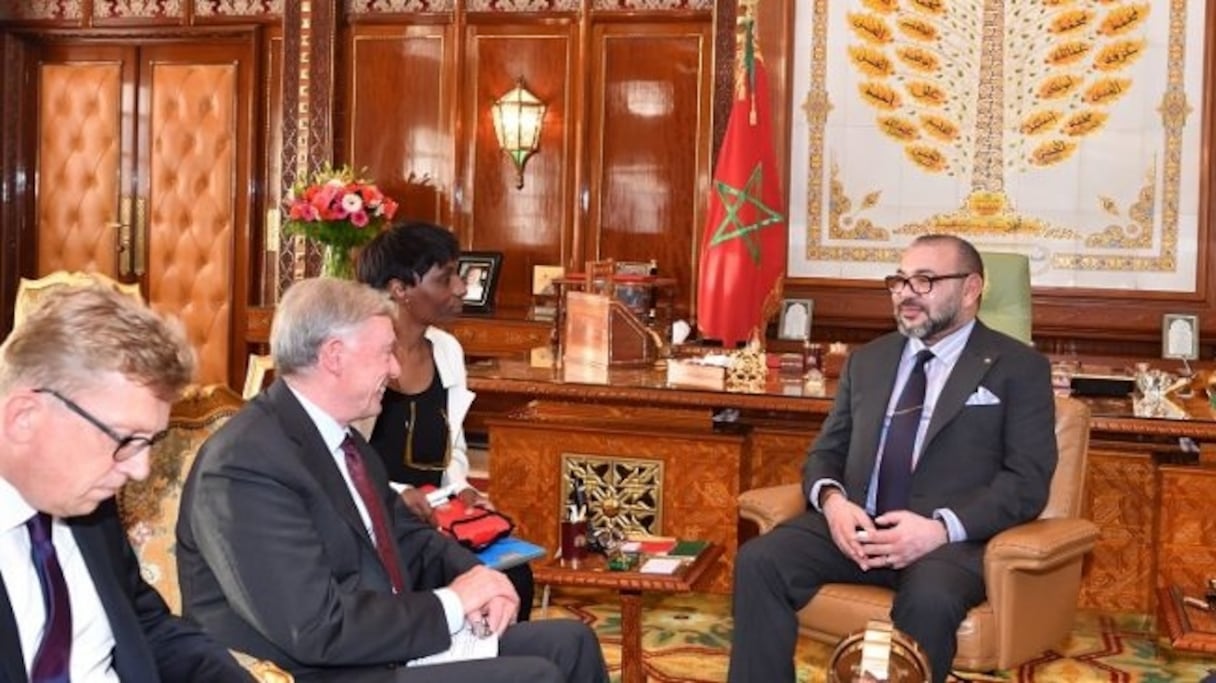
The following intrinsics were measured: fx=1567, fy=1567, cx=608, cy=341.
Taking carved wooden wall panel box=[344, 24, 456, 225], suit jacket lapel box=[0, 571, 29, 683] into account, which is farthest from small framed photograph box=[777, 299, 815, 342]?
suit jacket lapel box=[0, 571, 29, 683]

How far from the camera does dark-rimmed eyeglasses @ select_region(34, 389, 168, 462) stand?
1912 mm

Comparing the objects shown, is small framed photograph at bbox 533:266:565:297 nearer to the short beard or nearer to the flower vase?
the flower vase

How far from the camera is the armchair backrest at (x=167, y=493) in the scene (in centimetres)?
296

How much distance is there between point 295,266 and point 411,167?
0.86 m

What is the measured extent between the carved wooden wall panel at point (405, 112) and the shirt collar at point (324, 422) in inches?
234

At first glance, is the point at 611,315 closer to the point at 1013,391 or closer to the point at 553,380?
the point at 553,380

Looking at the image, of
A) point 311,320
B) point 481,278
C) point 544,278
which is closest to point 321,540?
point 311,320

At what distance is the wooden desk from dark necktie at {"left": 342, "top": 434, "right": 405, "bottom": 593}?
2285mm

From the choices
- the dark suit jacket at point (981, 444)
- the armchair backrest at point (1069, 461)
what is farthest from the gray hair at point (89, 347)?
the armchair backrest at point (1069, 461)

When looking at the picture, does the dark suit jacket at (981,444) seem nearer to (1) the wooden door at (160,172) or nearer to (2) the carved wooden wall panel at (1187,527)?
(2) the carved wooden wall panel at (1187,527)

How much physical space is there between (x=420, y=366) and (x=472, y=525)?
2.08 feet

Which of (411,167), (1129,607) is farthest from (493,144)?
(1129,607)

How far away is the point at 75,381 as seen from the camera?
1.92m

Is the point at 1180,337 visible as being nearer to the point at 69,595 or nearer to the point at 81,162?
the point at 69,595
